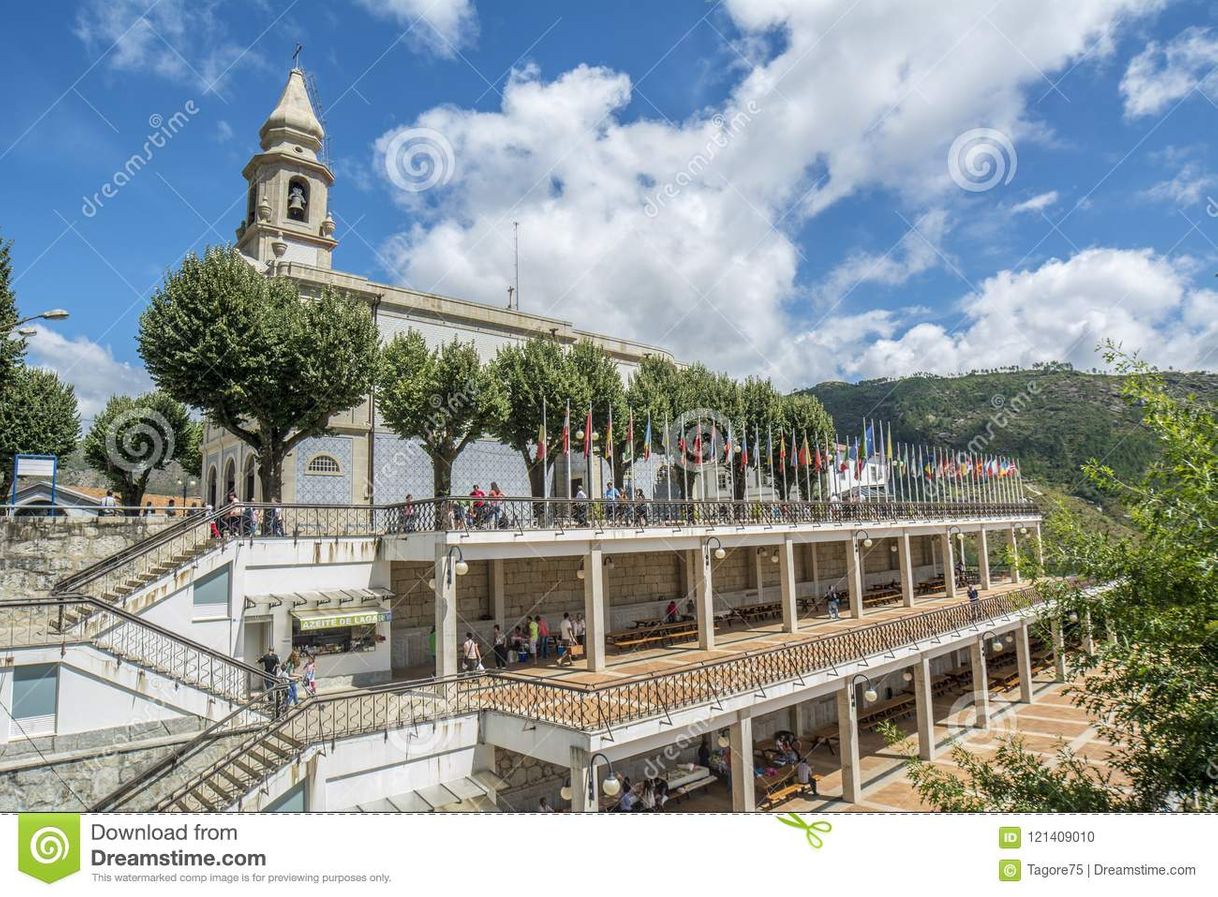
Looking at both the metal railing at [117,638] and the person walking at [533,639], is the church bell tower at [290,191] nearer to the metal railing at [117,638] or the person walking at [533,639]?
the person walking at [533,639]

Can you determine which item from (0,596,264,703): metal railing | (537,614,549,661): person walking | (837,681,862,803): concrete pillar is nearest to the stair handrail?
(0,596,264,703): metal railing

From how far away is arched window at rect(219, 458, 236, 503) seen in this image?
2757 centimetres

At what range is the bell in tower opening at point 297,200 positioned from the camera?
29.3 meters

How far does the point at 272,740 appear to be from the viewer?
1191 cm

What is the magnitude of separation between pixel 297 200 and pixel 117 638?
22.4 m

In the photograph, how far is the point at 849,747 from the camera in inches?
699

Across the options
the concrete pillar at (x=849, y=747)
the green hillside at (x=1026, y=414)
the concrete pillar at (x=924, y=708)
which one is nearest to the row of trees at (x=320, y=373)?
the concrete pillar at (x=849, y=747)

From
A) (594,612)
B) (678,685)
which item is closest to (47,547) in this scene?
(594,612)

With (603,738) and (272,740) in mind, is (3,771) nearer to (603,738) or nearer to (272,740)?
(272,740)

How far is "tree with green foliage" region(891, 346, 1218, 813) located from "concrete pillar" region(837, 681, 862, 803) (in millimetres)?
11725

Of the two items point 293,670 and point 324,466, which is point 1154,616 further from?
point 324,466

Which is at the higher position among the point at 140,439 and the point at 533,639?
the point at 140,439

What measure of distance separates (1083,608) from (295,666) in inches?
584

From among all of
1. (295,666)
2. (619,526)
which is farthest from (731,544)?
(295,666)
